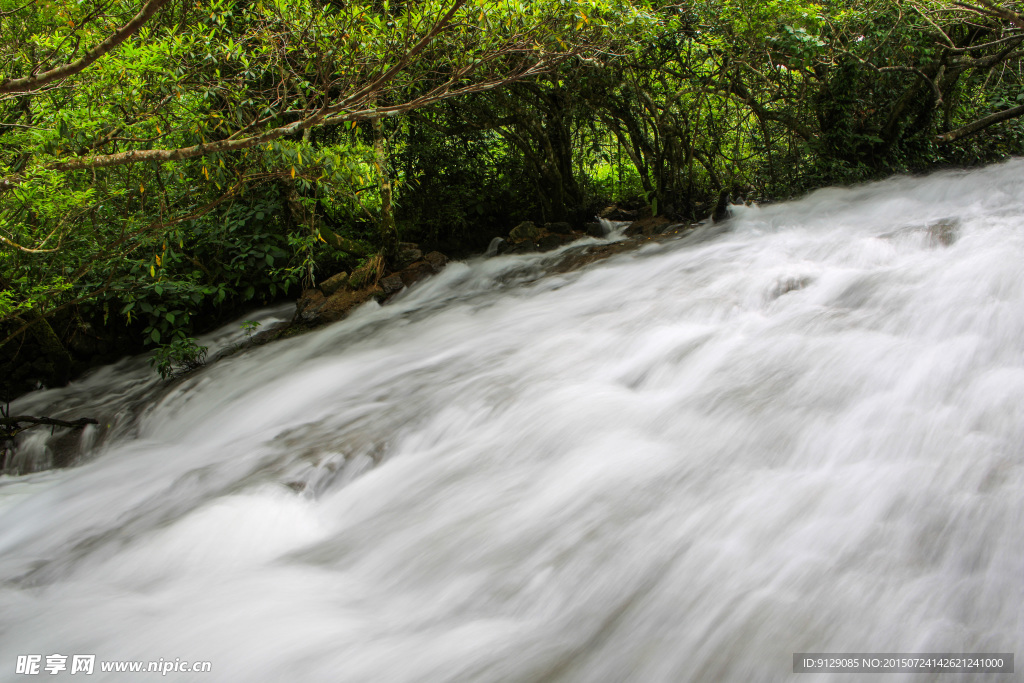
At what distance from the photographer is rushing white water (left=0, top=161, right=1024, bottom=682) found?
85.5 inches

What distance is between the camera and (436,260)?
7.29m

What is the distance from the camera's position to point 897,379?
3309mm

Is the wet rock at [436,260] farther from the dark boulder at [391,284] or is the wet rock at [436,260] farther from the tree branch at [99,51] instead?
the tree branch at [99,51]

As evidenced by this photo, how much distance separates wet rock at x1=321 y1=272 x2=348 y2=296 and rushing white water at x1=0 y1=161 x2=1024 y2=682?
1.44m

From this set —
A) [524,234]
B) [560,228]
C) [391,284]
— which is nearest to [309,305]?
[391,284]

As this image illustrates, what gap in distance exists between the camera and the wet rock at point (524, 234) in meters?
7.72

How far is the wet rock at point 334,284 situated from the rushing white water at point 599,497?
1.44 meters

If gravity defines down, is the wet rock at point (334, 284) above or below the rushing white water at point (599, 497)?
above

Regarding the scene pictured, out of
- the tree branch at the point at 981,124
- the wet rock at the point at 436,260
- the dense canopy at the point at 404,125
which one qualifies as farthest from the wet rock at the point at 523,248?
the tree branch at the point at 981,124

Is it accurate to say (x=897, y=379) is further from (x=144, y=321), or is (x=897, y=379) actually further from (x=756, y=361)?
(x=144, y=321)

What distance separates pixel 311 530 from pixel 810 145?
6661 mm

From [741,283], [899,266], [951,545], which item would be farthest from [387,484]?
[899,266]

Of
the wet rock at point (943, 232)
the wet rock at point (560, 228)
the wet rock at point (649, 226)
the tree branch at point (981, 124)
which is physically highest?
the tree branch at point (981, 124)

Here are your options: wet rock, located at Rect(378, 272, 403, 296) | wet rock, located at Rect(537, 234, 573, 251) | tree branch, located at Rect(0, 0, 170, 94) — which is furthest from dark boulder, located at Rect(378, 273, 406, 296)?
tree branch, located at Rect(0, 0, 170, 94)
